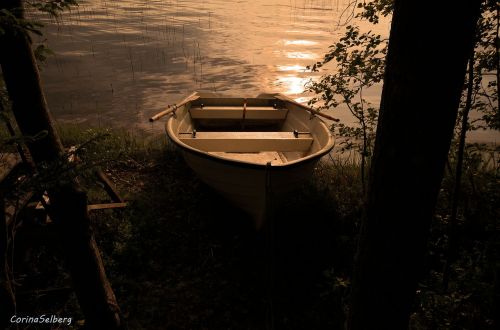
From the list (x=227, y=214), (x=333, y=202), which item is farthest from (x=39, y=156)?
(x=333, y=202)

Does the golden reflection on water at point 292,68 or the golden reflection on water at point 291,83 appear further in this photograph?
the golden reflection on water at point 292,68

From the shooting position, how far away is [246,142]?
5418mm

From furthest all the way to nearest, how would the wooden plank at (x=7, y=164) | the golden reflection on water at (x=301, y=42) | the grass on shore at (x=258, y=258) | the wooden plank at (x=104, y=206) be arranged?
the golden reflection on water at (x=301, y=42)
the wooden plank at (x=104, y=206)
the wooden plank at (x=7, y=164)
the grass on shore at (x=258, y=258)

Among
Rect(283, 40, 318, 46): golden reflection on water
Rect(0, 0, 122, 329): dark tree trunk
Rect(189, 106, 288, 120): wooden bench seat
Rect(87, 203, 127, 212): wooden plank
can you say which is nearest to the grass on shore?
Rect(87, 203, 127, 212): wooden plank

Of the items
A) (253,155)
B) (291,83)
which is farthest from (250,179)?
(291,83)

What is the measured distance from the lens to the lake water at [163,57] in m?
10.3

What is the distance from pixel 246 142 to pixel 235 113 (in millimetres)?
1815

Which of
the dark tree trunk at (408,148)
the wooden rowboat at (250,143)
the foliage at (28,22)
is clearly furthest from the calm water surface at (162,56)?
the dark tree trunk at (408,148)

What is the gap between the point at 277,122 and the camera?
7336mm

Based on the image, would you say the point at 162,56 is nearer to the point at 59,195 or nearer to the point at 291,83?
the point at 291,83

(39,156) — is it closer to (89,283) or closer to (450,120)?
(89,283)

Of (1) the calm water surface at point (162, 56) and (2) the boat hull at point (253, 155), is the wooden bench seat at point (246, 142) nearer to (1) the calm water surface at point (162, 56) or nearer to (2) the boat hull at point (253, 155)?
(2) the boat hull at point (253, 155)

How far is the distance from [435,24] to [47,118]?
2.37m

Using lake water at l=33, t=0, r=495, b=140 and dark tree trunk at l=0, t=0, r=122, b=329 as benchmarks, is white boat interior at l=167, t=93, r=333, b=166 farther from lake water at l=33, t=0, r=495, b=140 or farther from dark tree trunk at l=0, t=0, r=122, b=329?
dark tree trunk at l=0, t=0, r=122, b=329
